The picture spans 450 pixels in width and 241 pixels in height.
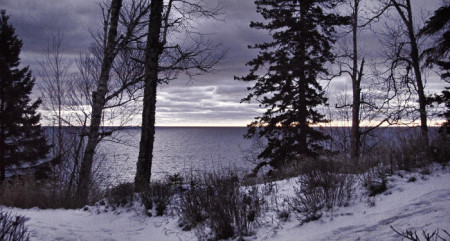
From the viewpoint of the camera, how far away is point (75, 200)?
7.61 metres

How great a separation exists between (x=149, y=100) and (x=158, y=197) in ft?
9.88

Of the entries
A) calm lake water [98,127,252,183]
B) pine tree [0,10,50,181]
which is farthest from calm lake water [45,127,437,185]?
pine tree [0,10,50,181]

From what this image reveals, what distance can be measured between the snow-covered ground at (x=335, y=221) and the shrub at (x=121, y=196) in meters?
0.27

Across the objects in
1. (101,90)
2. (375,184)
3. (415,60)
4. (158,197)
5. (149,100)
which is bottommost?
(158,197)

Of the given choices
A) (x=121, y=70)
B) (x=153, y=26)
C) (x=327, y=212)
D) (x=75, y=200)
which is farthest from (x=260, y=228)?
(x=121, y=70)

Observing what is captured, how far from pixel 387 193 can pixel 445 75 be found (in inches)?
Result: 568

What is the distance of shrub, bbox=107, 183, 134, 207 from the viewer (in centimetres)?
661

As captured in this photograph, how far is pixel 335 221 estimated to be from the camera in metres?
3.91

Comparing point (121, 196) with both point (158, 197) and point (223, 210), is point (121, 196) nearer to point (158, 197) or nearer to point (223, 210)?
point (158, 197)

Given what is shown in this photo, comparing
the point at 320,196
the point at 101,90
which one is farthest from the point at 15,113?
the point at 320,196

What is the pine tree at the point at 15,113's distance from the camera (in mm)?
18109

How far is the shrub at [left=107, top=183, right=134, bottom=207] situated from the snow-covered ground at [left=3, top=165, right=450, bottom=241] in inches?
10.6

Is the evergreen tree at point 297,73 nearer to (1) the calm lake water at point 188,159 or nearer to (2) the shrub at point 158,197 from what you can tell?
(1) the calm lake water at point 188,159

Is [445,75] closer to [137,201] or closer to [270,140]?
[270,140]
